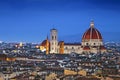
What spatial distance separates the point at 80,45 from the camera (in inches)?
4592

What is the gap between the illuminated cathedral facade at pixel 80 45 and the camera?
111 meters

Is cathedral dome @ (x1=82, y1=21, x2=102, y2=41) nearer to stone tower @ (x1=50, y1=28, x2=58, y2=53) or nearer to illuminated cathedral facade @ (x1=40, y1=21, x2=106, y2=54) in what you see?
illuminated cathedral facade @ (x1=40, y1=21, x2=106, y2=54)

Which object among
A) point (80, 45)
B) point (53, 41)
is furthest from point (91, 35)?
point (53, 41)

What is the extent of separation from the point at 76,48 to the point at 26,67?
157 feet

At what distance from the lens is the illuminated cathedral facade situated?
364ft

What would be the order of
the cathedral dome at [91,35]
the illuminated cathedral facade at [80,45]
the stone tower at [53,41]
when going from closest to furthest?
the stone tower at [53,41] → the illuminated cathedral facade at [80,45] → the cathedral dome at [91,35]

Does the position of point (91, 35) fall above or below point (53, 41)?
above

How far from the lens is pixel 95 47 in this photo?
4429 inches

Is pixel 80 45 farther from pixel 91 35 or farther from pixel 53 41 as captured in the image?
pixel 53 41

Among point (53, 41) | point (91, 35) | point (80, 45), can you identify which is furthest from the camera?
point (80, 45)

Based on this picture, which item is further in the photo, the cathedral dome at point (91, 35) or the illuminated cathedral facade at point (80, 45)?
the cathedral dome at point (91, 35)

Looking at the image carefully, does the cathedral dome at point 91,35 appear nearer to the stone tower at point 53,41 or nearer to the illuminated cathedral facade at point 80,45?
the illuminated cathedral facade at point 80,45

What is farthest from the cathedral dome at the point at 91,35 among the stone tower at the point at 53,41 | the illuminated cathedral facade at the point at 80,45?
the stone tower at the point at 53,41

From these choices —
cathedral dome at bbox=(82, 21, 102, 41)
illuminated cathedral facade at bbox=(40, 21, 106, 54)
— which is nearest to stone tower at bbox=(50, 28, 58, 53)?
illuminated cathedral facade at bbox=(40, 21, 106, 54)
